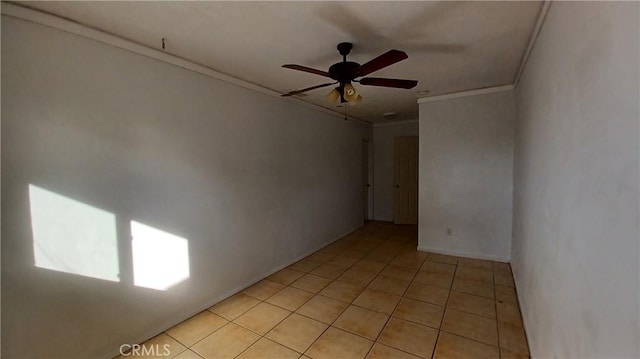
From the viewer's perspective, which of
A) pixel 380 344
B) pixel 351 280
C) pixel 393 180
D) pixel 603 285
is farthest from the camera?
pixel 393 180

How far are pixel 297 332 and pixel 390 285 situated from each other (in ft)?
4.40

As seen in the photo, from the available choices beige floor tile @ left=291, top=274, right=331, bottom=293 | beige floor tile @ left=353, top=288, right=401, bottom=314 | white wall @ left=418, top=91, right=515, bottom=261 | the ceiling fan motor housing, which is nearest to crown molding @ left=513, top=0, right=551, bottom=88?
white wall @ left=418, top=91, right=515, bottom=261

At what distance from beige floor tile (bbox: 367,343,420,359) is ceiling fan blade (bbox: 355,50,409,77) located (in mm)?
2161

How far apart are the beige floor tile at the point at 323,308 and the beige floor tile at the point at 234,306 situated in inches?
22.2

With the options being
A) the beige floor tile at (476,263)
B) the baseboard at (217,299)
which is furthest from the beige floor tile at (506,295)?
the baseboard at (217,299)

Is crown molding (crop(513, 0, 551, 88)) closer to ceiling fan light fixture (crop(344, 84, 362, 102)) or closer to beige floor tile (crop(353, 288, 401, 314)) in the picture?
ceiling fan light fixture (crop(344, 84, 362, 102))

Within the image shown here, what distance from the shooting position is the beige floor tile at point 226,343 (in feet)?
6.72

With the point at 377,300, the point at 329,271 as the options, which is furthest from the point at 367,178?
the point at 377,300

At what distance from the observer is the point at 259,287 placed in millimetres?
3146

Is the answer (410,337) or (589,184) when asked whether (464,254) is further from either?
(589,184)

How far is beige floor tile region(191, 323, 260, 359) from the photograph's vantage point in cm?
205

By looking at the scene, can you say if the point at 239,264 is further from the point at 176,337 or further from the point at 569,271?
the point at 569,271

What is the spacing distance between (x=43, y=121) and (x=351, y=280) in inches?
126

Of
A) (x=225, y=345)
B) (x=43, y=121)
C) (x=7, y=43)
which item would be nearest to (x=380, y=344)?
(x=225, y=345)
